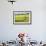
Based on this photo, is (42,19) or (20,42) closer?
(20,42)

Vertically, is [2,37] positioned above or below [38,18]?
below

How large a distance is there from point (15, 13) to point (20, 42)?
170 cm

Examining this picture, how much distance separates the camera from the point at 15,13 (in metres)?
4.84

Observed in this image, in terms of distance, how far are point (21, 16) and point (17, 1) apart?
23.3 inches

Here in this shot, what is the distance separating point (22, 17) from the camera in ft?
15.9

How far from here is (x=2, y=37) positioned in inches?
191

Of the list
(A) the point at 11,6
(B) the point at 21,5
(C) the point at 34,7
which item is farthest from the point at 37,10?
(A) the point at 11,6

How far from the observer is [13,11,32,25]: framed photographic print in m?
4.84

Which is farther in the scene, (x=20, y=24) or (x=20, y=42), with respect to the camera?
(x=20, y=24)

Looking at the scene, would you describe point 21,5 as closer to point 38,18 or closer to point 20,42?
point 38,18

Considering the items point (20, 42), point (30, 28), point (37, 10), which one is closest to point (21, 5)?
point (37, 10)

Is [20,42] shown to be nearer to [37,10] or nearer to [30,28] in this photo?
[30,28]

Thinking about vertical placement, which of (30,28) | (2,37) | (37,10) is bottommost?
(2,37)

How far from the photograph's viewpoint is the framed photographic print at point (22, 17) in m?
4.84
